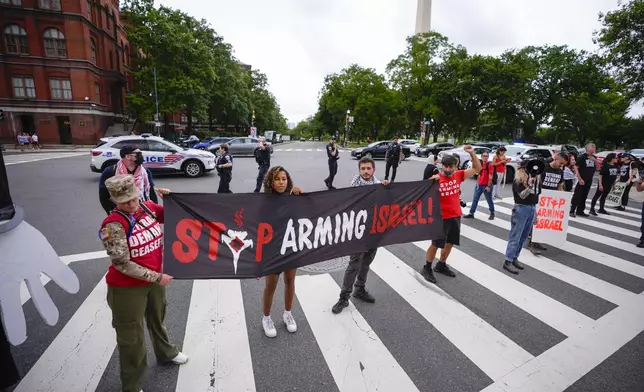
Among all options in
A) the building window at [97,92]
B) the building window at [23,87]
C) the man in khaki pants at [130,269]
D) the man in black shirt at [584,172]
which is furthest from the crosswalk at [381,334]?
the building window at [23,87]

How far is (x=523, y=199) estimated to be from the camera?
502 centimetres

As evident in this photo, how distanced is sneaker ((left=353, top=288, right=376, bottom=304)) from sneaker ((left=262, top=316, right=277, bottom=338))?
1318 millimetres

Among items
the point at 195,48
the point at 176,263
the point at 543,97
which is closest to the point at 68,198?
the point at 176,263

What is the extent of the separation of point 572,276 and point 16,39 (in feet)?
147

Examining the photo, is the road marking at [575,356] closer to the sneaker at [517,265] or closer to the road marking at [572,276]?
the road marking at [572,276]

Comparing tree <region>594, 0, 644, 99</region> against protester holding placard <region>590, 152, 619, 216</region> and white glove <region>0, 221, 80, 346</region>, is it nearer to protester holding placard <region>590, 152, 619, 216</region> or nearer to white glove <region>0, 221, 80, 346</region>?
protester holding placard <region>590, 152, 619, 216</region>

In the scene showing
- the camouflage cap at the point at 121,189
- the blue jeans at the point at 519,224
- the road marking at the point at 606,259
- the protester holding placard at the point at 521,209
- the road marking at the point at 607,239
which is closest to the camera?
the camouflage cap at the point at 121,189

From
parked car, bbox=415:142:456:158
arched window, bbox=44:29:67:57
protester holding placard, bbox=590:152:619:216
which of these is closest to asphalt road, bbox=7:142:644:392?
protester holding placard, bbox=590:152:619:216

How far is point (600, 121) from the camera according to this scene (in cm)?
4406

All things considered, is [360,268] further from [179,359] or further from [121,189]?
→ [121,189]

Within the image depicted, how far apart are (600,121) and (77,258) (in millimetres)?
59659

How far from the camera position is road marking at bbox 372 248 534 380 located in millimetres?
3141

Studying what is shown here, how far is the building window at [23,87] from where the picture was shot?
99.2 feet

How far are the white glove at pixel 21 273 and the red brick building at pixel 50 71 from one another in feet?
123
